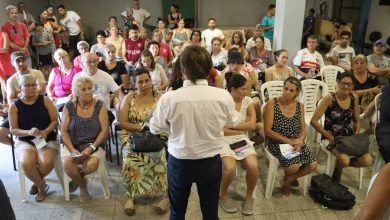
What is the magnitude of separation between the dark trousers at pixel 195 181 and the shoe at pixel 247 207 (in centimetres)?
73

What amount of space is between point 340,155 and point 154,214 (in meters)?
1.71

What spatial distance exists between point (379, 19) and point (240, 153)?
7967 mm

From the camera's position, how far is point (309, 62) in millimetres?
4734

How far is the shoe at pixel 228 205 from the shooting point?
2758 mm

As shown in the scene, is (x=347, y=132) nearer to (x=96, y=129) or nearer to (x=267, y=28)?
(x=96, y=129)

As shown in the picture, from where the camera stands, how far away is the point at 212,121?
5.78ft

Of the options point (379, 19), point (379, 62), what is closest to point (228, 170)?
point (379, 62)

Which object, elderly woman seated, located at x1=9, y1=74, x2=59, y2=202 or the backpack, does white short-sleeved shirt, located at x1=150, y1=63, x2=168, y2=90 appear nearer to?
elderly woman seated, located at x1=9, y1=74, x2=59, y2=202

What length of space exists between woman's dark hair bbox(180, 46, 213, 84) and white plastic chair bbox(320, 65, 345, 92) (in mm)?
3248

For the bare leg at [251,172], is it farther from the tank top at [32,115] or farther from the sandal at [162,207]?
the tank top at [32,115]

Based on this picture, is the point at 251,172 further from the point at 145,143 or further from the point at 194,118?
the point at 194,118

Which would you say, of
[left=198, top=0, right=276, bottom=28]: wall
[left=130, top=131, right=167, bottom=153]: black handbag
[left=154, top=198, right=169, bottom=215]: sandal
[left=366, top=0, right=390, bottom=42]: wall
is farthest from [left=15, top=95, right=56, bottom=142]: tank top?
[left=366, top=0, right=390, bottom=42]: wall

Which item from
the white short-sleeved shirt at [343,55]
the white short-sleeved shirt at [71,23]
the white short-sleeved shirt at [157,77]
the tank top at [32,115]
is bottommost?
the tank top at [32,115]

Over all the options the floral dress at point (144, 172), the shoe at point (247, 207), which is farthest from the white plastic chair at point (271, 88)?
the floral dress at point (144, 172)
